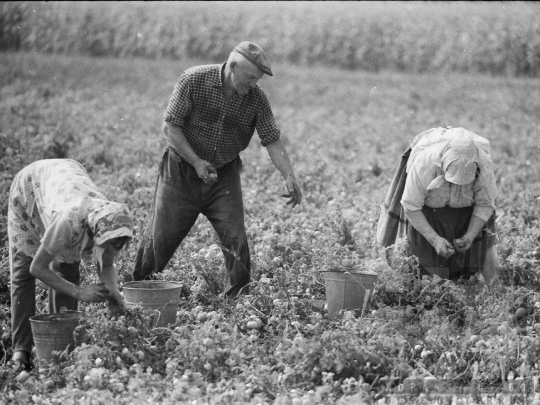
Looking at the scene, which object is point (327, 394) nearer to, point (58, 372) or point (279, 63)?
point (58, 372)

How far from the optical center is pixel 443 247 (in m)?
5.54

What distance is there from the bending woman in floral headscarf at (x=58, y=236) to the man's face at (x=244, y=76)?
118 cm

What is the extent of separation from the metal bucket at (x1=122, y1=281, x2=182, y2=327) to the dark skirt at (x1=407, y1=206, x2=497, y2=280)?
65.0 inches

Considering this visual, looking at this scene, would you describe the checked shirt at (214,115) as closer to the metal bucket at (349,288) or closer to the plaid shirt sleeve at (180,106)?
the plaid shirt sleeve at (180,106)

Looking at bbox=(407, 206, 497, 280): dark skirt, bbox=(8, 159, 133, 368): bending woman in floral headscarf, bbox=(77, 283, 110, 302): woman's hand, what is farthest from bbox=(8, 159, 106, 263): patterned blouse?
bbox=(407, 206, 497, 280): dark skirt

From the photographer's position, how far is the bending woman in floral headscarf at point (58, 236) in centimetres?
413

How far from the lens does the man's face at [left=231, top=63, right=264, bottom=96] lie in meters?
5.32

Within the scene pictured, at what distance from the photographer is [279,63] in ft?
76.0

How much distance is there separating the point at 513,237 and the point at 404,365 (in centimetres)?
286

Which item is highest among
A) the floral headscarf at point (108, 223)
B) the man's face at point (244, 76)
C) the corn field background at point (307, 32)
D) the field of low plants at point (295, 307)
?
the corn field background at point (307, 32)

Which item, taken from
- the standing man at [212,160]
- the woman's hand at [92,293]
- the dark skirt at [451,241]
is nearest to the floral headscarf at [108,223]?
the woman's hand at [92,293]

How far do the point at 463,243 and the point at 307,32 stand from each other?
60.4ft

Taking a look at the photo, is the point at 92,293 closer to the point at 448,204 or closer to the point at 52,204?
the point at 52,204

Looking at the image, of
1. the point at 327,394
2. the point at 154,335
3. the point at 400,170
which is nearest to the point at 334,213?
the point at 400,170
